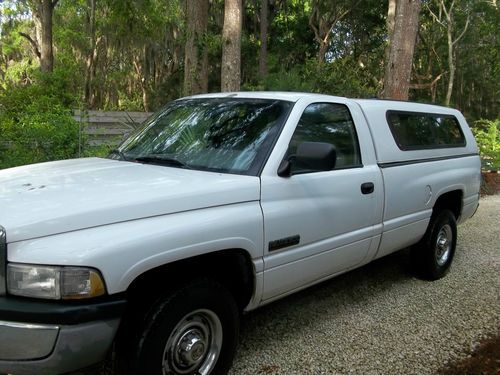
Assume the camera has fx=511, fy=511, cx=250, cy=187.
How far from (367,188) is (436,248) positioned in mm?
1678

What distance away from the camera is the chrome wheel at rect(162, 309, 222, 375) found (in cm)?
283

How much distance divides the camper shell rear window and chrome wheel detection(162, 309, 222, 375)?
8.40 feet

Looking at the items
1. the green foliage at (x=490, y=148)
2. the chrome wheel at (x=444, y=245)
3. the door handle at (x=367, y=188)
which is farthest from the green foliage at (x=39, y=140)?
the green foliage at (x=490, y=148)

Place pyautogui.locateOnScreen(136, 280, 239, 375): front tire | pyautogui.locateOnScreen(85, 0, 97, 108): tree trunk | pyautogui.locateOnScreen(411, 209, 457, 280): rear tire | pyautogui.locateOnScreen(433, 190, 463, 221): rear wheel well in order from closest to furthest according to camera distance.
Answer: pyautogui.locateOnScreen(136, 280, 239, 375): front tire
pyautogui.locateOnScreen(411, 209, 457, 280): rear tire
pyautogui.locateOnScreen(433, 190, 463, 221): rear wheel well
pyautogui.locateOnScreen(85, 0, 97, 108): tree trunk

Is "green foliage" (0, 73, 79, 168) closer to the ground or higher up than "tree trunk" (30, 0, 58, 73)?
closer to the ground

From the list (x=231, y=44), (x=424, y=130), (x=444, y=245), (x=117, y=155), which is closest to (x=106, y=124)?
(x=231, y=44)

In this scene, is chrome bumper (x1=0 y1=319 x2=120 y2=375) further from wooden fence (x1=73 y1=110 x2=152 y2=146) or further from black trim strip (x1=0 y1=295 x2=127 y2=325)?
wooden fence (x1=73 y1=110 x2=152 y2=146)

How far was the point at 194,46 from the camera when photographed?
12.4 metres

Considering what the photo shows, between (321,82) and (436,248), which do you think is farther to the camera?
(321,82)

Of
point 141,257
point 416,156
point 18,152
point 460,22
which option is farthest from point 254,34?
point 141,257

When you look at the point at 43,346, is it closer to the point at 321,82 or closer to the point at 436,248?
the point at 436,248

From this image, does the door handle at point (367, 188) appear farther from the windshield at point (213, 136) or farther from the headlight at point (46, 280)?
the headlight at point (46, 280)

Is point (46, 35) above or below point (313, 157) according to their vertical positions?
above

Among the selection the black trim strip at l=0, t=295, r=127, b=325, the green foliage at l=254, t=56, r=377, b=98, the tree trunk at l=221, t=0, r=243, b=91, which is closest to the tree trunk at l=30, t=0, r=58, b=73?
the green foliage at l=254, t=56, r=377, b=98
